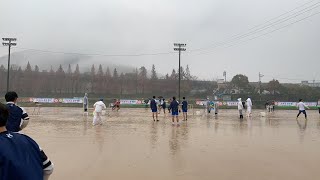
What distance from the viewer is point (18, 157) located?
103 inches

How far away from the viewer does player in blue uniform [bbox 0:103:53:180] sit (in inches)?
101

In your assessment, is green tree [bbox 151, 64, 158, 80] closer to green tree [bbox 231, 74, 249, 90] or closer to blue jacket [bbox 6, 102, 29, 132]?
green tree [bbox 231, 74, 249, 90]

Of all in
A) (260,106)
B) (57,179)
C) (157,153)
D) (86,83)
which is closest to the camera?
(57,179)

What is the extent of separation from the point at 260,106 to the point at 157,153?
2064 inches

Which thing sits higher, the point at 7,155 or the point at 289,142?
the point at 7,155

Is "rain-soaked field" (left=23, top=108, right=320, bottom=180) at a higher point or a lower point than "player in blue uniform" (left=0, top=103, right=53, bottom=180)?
lower

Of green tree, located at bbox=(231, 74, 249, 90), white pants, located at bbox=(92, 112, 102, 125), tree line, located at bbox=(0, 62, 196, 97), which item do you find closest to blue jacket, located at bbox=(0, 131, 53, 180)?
white pants, located at bbox=(92, 112, 102, 125)

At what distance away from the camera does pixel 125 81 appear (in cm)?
9412

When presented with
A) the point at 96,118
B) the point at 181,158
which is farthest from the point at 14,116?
the point at 96,118

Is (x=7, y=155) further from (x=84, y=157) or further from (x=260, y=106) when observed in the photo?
(x=260, y=106)

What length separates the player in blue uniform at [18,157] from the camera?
257 centimetres

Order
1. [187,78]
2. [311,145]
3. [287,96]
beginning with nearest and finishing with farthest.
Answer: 1. [311,145]
2. [287,96]
3. [187,78]

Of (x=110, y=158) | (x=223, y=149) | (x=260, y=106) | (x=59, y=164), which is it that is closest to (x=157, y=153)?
(x=110, y=158)

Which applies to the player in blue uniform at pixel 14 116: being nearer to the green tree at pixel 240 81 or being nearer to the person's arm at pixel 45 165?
the person's arm at pixel 45 165
